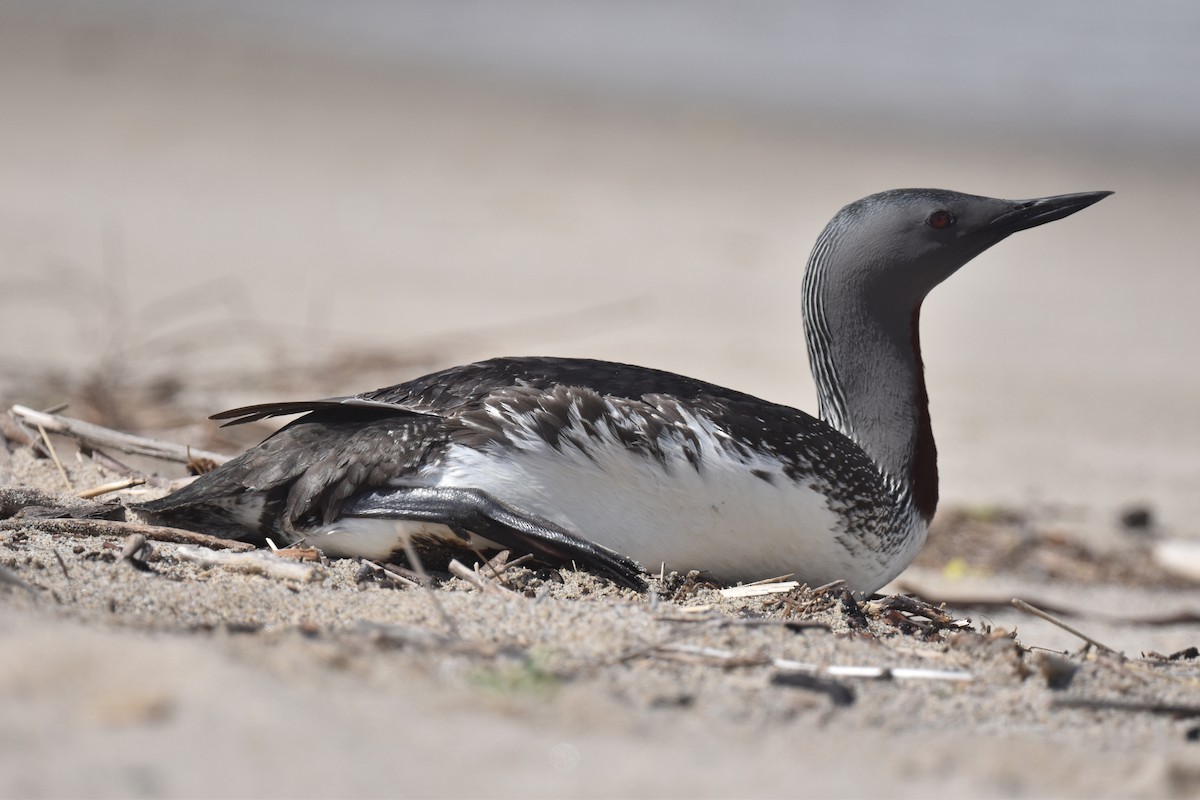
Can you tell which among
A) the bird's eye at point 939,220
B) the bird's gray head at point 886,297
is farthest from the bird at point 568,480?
the bird's eye at point 939,220

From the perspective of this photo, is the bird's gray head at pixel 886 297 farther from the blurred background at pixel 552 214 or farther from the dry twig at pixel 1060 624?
the blurred background at pixel 552 214

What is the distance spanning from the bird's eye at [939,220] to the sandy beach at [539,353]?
133 centimetres

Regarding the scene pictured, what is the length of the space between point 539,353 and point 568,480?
5.33 m

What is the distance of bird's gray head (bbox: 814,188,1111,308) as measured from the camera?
14.4 ft

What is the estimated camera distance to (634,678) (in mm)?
2652

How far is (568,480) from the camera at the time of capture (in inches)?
141

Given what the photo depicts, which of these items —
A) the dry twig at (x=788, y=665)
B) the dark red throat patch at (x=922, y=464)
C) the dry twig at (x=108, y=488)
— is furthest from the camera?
the dark red throat patch at (x=922, y=464)

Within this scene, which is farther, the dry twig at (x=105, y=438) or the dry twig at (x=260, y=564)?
the dry twig at (x=105, y=438)

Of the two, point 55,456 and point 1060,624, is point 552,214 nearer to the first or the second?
point 55,456

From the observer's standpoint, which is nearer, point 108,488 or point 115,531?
point 115,531

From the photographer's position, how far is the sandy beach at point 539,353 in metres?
2.24

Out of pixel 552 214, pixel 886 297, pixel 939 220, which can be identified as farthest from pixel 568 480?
pixel 552 214

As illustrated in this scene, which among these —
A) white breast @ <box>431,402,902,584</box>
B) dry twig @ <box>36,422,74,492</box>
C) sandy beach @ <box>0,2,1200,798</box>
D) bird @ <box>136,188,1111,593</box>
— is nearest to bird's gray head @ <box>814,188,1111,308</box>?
Result: bird @ <box>136,188,1111,593</box>

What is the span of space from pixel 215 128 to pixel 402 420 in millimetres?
10300
